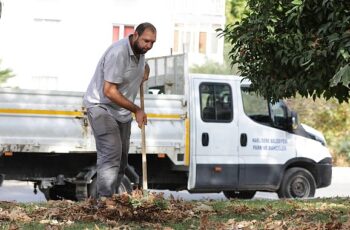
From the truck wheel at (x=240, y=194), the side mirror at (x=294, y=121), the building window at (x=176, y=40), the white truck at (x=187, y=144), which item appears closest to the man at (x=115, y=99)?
the white truck at (x=187, y=144)

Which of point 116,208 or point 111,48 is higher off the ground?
point 111,48

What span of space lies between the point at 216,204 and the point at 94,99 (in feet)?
7.18

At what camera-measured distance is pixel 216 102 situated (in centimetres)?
1211

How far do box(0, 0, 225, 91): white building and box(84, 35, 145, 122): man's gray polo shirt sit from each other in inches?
1047

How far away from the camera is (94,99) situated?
6.97 m

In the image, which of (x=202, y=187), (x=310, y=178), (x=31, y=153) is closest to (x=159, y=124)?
(x=202, y=187)

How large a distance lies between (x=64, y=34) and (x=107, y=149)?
1119 inches

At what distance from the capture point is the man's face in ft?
22.0

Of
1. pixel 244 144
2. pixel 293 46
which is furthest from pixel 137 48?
pixel 244 144

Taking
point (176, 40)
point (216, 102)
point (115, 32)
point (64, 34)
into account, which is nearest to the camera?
point (216, 102)

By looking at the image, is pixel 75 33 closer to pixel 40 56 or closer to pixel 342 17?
pixel 40 56

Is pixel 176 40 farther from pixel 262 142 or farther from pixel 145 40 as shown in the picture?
pixel 145 40

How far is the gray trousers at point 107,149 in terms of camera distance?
22.4 ft

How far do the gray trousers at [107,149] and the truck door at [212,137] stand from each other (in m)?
4.84
